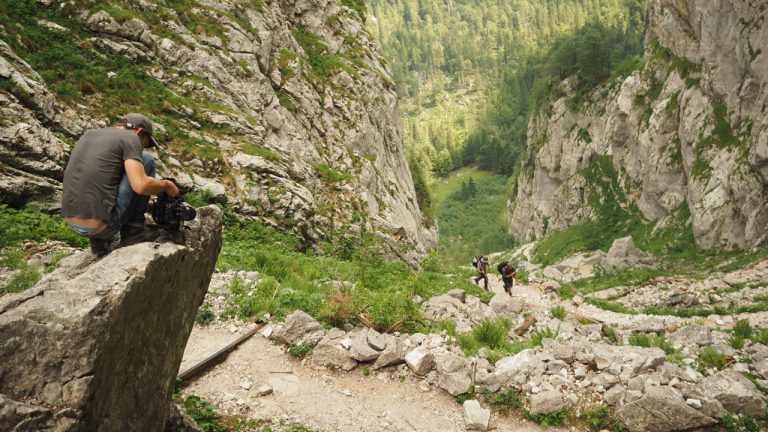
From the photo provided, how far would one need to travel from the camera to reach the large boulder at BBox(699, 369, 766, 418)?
6383 mm

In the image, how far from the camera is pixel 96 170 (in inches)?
164

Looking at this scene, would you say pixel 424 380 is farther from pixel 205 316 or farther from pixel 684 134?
pixel 684 134

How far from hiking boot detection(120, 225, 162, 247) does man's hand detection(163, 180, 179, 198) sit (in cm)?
45

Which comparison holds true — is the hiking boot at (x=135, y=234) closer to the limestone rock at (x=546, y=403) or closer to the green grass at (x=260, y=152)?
the limestone rock at (x=546, y=403)

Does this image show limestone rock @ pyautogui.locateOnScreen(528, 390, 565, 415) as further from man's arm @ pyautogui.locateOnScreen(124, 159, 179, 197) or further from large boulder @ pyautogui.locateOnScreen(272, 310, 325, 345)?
man's arm @ pyautogui.locateOnScreen(124, 159, 179, 197)

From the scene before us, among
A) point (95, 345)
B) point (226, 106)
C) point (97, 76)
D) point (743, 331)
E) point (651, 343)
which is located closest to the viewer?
point (95, 345)

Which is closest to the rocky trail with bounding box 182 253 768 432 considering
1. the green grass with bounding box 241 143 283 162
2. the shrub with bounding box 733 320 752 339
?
the shrub with bounding box 733 320 752 339

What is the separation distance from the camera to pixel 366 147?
30.0m

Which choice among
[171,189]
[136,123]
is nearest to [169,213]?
[171,189]

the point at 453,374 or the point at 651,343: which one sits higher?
the point at 453,374

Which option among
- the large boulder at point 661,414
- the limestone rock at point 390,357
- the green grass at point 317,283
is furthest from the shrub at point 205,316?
the large boulder at point 661,414

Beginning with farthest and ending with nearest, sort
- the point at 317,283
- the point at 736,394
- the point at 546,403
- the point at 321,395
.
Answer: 1. the point at 317,283
2. the point at 321,395
3. the point at 546,403
4. the point at 736,394

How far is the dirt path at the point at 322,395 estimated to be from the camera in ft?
20.8

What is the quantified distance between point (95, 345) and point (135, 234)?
1927mm
